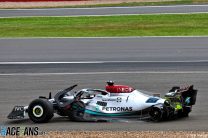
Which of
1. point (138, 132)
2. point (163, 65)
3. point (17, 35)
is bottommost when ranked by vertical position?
point (138, 132)

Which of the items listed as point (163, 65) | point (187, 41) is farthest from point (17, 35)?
point (163, 65)

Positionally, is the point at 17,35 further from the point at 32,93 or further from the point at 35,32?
the point at 32,93

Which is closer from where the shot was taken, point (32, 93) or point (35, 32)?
point (32, 93)

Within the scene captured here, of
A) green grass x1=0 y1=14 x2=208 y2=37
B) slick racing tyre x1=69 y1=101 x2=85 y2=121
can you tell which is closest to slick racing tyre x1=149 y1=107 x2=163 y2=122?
slick racing tyre x1=69 y1=101 x2=85 y2=121

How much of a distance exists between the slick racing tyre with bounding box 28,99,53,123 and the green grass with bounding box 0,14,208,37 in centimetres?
1460

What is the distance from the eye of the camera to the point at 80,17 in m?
33.6

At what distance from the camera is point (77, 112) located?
1283 cm

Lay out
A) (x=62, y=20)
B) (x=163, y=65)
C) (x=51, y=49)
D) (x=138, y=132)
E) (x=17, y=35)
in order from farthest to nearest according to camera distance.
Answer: (x=62, y=20) < (x=17, y=35) < (x=51, y=49) < (x=163, y=65) < (x=138, y=132)

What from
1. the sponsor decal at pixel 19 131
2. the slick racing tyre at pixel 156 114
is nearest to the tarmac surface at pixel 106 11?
the slick racing tyre at pixel 156 114

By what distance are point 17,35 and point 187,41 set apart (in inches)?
280

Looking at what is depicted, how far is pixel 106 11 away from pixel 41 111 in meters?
23.6

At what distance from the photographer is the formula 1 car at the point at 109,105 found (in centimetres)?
1258

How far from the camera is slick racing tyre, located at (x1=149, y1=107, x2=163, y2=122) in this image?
12.3 m

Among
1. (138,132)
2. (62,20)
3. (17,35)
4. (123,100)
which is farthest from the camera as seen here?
(62,20)
